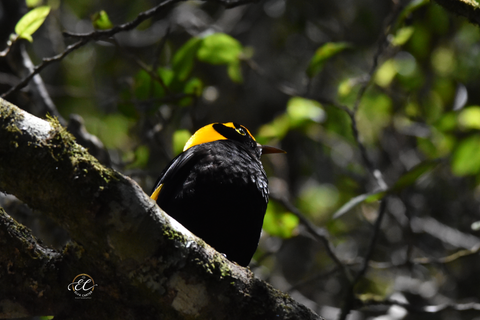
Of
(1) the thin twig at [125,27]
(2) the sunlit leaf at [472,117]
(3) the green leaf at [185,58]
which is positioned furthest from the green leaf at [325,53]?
(1) the thin twig at [125,27]

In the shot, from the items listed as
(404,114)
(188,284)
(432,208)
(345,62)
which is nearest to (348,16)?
(345,62)

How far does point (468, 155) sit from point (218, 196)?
8.44 ft

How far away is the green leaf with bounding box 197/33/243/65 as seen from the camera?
3547 millimetres

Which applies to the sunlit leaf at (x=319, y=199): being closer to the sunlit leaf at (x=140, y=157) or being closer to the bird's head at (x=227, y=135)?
the bird's head at (x=227, y=135)

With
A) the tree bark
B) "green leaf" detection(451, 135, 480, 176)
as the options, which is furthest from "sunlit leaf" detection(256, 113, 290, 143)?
the tree bark

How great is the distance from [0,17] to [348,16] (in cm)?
450

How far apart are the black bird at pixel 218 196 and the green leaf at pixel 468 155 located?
7.14 feet

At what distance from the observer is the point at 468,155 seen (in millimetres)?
3930

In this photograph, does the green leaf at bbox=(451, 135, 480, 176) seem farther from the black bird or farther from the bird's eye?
the black bird

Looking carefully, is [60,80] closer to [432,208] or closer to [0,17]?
[0,17]

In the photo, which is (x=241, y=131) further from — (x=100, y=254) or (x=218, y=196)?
(x=100, y=254)

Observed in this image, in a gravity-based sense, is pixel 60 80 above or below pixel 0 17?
above

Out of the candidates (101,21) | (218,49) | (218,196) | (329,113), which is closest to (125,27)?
(101,21)

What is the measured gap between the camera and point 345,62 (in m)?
6.54
